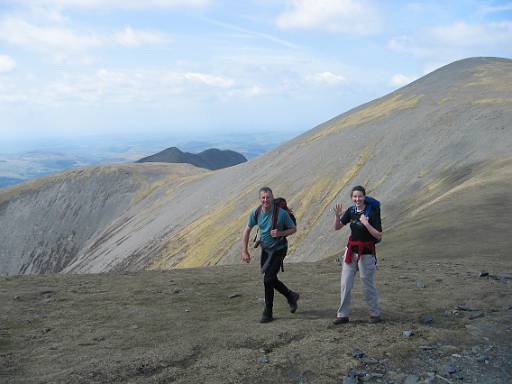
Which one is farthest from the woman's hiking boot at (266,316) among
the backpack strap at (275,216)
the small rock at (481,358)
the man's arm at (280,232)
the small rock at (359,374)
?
the small rock at (481,358)

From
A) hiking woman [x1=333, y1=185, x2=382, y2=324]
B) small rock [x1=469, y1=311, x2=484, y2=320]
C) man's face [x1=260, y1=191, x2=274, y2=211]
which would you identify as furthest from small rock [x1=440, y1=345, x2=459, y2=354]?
man's face [x1=260, y1=191, x2=274, y2=211]

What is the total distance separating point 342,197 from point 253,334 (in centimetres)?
4134

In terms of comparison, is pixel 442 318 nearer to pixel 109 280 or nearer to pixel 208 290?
pixel 208 290

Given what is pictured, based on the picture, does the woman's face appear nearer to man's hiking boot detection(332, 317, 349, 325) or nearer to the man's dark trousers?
the man's dark trousers

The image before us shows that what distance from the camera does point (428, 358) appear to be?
8203 mm

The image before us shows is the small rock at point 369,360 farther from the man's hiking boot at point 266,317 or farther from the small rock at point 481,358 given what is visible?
the man's hiking boot at point 266,317

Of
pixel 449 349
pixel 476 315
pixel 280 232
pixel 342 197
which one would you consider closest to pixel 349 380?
pixel 449 349

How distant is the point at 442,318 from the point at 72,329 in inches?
306

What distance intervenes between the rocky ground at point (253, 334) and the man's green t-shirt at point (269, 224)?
1.69 meters

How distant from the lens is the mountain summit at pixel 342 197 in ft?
78.2

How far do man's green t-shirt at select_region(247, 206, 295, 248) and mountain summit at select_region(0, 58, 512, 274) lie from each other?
10.3 metres

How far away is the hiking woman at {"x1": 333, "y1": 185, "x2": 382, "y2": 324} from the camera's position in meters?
9.41

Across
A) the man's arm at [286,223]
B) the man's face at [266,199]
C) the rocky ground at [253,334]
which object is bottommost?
the rocky ground at [253,334]

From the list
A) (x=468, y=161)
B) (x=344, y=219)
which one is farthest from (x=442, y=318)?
(x=468, y=161)
